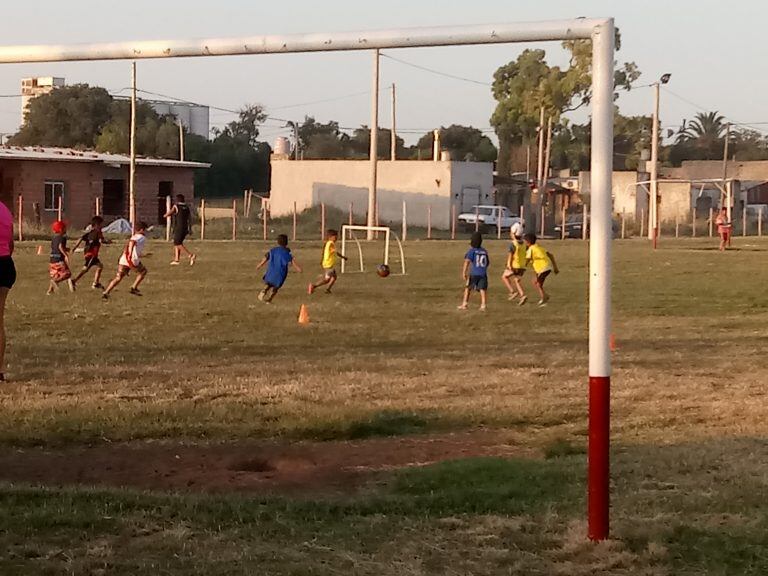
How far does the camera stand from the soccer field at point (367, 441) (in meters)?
5.94

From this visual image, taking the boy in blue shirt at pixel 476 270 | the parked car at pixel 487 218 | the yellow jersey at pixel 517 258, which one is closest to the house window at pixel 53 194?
the parked car at pixel 487 218

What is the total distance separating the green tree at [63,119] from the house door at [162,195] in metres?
28.0

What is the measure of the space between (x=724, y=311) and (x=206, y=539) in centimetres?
1685

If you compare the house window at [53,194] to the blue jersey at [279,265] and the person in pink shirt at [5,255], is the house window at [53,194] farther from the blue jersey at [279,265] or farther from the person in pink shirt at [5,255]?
the person in pink shirt at [5,255]

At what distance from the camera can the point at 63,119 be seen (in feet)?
287

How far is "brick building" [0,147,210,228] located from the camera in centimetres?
5381

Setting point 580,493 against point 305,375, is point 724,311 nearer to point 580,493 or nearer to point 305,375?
point 305,375

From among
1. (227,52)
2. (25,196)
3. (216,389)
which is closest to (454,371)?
(216,389)

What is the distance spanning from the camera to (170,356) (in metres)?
14.2

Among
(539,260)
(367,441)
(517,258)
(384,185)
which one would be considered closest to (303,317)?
(539,260)

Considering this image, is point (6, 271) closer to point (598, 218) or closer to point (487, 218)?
point (598, 218)

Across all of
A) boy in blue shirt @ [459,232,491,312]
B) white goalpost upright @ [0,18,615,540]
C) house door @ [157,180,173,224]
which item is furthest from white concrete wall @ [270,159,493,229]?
white goalpost upright @ [0,18,615,540]

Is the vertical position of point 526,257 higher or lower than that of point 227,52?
lower

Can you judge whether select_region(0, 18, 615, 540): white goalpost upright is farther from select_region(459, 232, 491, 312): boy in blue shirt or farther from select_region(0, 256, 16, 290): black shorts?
select_region(459, 232, 491, 312): boy in blue shirt
